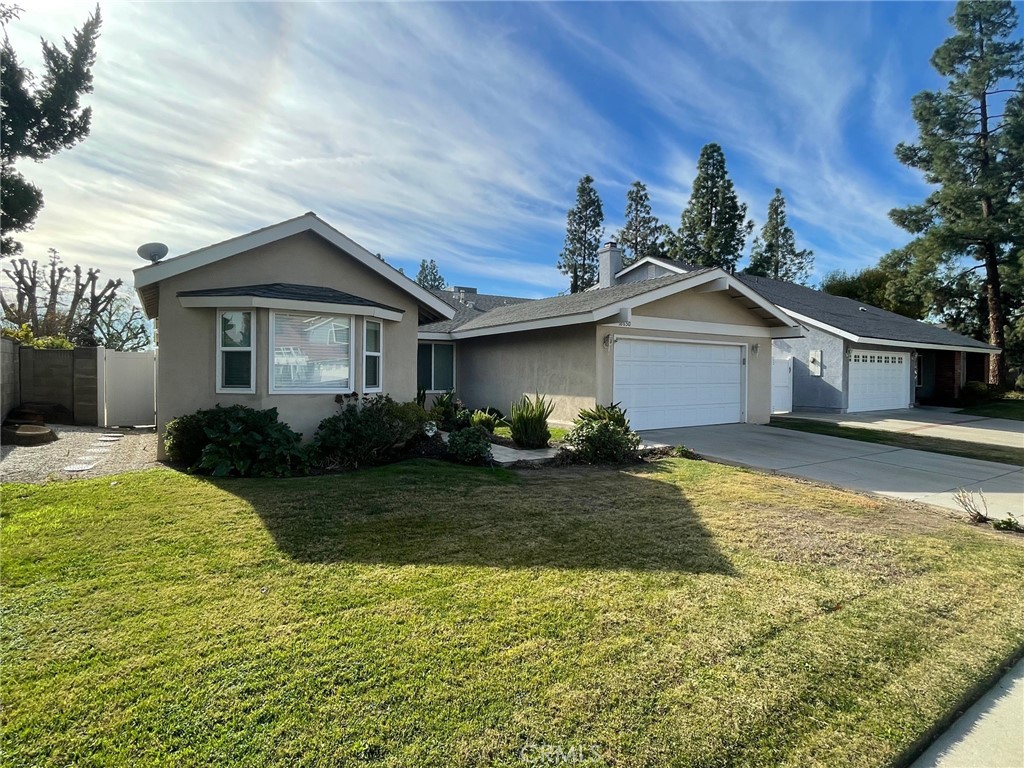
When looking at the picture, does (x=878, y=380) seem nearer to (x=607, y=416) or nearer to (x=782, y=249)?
(x=607, y=416)

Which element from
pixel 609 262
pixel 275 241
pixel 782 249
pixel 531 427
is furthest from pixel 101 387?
pixel 782 249

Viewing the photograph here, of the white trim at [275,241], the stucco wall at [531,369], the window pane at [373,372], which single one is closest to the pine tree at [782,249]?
the stucco wall at [531,369]

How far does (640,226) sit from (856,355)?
23.5m

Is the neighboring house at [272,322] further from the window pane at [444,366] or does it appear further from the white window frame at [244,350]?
the window pane at [444,366]

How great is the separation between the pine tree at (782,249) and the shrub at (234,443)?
1861 inches

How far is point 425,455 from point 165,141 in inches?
277

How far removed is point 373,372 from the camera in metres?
9.98

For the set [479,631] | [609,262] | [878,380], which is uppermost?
[609,262]

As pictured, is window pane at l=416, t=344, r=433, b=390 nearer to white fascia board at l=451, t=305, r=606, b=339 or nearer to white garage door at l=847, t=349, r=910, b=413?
white fascia board at l=451, t=305, r=606, b=339

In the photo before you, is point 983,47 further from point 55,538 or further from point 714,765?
point 55,538

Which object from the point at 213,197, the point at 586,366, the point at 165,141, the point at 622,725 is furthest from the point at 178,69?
the point at 622,725

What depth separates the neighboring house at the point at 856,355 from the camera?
18562mm

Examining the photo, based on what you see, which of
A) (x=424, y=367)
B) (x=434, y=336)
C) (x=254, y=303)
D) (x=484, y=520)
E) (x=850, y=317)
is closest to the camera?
(x=484, y=520)

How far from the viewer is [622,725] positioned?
244cm
